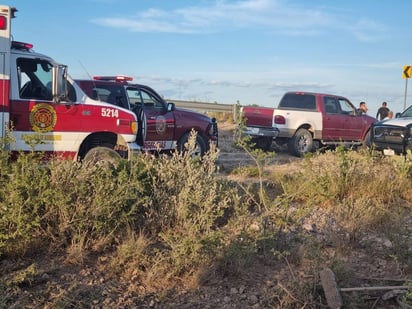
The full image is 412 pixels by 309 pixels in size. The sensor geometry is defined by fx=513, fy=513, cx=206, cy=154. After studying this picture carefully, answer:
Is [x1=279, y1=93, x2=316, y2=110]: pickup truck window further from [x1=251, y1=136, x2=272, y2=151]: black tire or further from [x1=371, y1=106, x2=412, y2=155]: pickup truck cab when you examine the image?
[x1=371, y1=106, x2=412, y2=155]: pickup truck cab

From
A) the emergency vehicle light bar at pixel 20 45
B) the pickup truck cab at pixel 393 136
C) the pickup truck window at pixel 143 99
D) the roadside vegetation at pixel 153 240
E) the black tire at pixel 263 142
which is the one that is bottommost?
the roadside vegetation at pixel 153 240

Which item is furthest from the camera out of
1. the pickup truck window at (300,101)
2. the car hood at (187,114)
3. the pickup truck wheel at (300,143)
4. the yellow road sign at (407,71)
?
the yellow road sign at (407,71)

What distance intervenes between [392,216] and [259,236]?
2.15 metres

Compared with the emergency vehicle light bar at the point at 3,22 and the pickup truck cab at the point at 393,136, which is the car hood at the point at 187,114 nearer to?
the pickup truck cab at the point at 393,136

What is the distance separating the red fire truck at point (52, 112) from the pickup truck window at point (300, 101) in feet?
26.4

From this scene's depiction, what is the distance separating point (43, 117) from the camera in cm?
793

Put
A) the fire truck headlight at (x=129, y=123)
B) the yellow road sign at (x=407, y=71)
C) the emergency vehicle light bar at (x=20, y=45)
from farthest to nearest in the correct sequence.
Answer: the yellow road sign at (x=407, y=71) → the fire truck headlight at (x=129, y=123) → the emergency vehicle light bar at (x=20, y=45)

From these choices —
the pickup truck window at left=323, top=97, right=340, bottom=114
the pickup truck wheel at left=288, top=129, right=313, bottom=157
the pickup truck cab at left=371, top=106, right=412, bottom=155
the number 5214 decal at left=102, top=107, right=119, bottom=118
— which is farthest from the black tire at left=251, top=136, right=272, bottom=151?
the number 5214 decal at left=102, top=107, right=119, bottom=118

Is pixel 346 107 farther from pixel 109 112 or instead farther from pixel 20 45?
pixel 20 45

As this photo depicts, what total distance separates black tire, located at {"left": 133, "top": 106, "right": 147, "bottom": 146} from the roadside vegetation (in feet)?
14.7

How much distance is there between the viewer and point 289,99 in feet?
52.2

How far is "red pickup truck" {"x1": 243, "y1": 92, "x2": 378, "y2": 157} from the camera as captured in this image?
15070 millimetres

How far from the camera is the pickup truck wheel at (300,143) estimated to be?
1524 cm

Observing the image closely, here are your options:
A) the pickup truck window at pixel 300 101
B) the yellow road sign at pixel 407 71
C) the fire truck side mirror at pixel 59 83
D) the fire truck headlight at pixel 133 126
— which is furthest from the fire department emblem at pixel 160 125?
the yellow road sign at pixel 407 71
